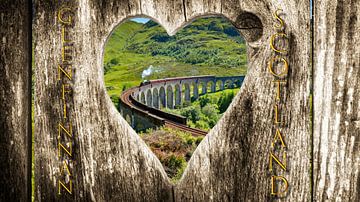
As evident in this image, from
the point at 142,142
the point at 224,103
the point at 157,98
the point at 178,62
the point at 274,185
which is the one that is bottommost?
the point at 157,98

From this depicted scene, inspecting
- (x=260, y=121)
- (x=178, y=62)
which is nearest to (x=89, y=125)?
(x=260, y=121)

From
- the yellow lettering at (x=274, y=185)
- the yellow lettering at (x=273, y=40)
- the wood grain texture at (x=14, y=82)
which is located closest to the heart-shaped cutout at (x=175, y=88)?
the yellow lettering at (x=273, y=40)

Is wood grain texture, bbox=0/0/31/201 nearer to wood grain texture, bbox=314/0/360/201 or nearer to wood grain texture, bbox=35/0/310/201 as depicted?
wood grain texture, bbox=35/0/310/201

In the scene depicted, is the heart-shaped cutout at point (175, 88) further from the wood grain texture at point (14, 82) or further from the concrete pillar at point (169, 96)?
the wood grain texture at point (14, 82)

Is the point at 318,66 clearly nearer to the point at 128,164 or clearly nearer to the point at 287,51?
the point at 287,51

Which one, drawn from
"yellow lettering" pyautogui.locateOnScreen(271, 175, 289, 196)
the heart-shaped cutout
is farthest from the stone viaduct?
"yellow lettering" pyautogui.locateOnScreen(271, 175, 289, 196)

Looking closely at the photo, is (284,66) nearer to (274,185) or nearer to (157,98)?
(274,185)
